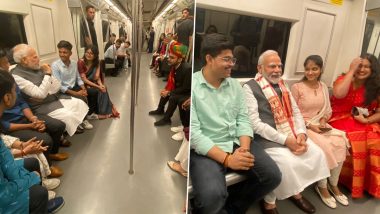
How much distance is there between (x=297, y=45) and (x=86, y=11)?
1.79 m

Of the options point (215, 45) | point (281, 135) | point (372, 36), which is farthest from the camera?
point (372, 36)

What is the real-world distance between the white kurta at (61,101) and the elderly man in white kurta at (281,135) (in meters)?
1.05

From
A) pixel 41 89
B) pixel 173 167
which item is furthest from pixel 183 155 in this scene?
pixel 41 89

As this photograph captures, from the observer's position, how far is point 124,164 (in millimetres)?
854

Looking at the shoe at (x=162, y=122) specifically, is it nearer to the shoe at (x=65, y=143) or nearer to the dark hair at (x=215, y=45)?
the shoe at (x=65, y=143)

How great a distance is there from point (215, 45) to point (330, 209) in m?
1.36

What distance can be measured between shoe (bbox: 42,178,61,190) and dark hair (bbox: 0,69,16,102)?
0.31 metres

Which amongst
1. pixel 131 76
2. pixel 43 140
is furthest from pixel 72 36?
pixel 43 140

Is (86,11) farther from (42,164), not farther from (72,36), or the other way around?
(42,164)

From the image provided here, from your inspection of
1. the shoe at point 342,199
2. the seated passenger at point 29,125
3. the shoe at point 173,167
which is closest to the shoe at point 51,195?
the seated passenger at point 29,125

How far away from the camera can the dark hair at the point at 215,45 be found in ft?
4.14

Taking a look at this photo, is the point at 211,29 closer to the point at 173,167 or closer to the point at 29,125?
the point at 173,167

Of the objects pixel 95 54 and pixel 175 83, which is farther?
pixel 175 83

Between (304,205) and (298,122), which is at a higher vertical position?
(298,122)
